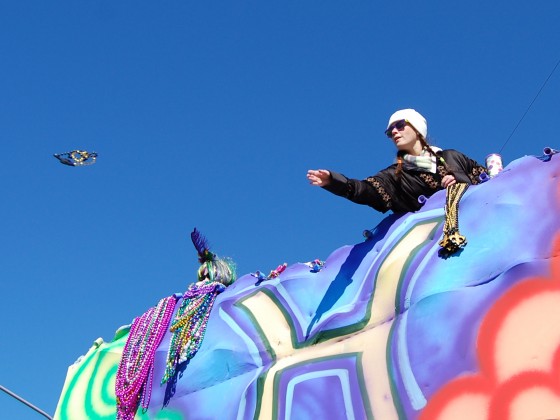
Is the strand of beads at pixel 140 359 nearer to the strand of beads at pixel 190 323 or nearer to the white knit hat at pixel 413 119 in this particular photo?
the strand of beads at pixel 190 323

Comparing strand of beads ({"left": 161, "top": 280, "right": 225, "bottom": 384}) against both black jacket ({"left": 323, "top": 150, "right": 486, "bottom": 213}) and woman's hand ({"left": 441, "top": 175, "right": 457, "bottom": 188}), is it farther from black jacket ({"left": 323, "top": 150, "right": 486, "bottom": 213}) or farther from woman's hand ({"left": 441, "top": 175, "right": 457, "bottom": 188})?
woman's hand ({"left": 441, "top": 175, "right": 457, "bottom": 188})

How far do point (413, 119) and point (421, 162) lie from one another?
0.28 metres

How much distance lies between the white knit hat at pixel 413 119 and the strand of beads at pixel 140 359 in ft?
→ 6.82

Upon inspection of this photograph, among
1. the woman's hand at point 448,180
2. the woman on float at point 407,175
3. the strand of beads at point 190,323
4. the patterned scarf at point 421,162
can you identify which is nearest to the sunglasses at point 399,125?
the woman on float at point 407,175

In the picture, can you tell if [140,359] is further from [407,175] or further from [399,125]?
[399,125]

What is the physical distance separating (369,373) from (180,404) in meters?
1.62

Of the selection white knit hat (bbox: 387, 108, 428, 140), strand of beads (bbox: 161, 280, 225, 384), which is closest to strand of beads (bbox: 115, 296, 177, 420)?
strand of beads (bbox: 161, 280, 225, 384)

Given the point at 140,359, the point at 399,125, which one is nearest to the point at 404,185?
the point at 399,125

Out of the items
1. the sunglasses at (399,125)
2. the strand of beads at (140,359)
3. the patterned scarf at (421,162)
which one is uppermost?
the sunglasses at (399,125)

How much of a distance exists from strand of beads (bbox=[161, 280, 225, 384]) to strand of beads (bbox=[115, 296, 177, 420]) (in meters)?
0.14

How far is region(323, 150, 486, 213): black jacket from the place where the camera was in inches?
194

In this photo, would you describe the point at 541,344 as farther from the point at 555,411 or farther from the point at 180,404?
the point at 180,404

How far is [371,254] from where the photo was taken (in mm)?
4887

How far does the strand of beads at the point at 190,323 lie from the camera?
5.53 meters
